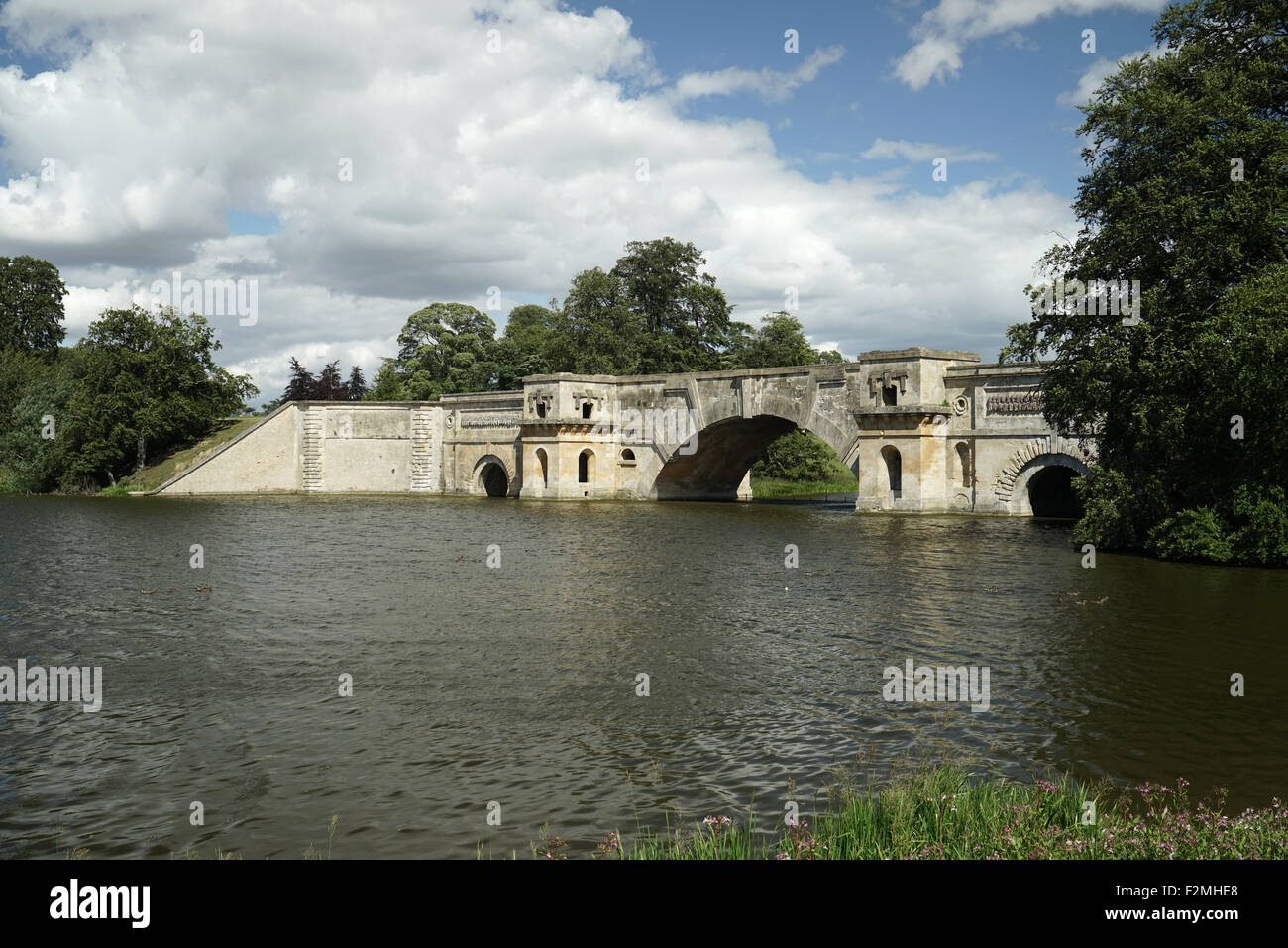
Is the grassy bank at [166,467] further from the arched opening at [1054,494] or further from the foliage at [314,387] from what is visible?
the arched opening at [1054,494]

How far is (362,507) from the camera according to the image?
177ft

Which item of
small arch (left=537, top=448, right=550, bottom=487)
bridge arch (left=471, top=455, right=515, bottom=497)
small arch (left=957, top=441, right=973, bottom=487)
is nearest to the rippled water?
small arch (left=957, top=441, right=973, bottom=487)

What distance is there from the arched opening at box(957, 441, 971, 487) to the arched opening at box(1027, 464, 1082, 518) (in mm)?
2793

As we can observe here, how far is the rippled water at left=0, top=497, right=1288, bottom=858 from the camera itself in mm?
9156

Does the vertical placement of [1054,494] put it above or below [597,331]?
below

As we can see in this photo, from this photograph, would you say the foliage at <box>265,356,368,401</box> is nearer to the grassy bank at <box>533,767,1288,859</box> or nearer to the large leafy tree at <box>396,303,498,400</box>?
the large leafy tree at <box>396,303,498,400</box>

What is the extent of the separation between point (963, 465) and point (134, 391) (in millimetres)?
49379

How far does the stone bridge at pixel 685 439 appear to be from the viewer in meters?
43.4

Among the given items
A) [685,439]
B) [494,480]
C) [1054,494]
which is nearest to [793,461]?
[685,439]

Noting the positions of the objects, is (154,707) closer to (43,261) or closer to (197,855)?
(197,855)

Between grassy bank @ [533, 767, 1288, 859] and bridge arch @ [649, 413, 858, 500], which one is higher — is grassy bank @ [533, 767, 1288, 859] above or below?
below

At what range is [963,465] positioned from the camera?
44.4 meters

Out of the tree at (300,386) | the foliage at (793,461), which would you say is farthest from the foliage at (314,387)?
the foliage at (793,461)

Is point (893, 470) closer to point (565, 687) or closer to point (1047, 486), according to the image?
point (1047, 486)
